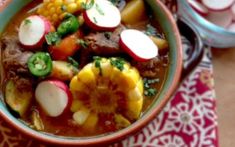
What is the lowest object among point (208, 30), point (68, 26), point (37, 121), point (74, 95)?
point (37, 121)

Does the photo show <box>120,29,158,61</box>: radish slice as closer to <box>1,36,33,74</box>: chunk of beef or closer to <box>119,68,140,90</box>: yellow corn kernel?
<box>119,68,140,90</box>: yellow corn kernel

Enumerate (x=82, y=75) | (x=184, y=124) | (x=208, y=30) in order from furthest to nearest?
(x=208, y=30) < (x=184, y=124) < (x=82, y=75)

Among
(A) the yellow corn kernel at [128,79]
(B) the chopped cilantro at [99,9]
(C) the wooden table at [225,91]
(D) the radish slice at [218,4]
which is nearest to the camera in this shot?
(A) the yellow corn kernel at [128,79]

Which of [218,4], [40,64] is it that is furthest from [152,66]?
[218,4]

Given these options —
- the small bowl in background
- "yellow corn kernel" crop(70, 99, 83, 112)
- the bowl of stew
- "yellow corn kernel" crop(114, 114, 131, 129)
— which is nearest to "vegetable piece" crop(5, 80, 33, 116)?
the bowl of stew

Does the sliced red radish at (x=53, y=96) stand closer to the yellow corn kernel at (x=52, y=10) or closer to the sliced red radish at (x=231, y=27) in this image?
the yellow corn kernel at (x=52, y=10)

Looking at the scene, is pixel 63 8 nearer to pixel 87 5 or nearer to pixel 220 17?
pixel 87 5

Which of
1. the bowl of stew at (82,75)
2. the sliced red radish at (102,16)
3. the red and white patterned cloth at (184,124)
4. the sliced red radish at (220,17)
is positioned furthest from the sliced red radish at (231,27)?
the sliced red radish at (102,16)

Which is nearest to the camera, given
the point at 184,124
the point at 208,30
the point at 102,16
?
the point at 102,16
